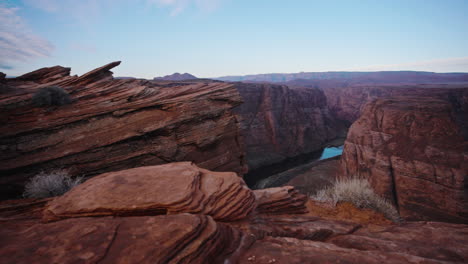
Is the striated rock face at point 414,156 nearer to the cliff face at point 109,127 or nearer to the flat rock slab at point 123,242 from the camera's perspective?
the cliff face at point 109,127

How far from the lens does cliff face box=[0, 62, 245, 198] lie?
938 cm

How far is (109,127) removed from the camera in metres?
10.9

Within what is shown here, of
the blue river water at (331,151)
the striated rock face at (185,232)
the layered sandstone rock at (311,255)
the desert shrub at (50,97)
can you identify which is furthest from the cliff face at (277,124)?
the layered sandstone rock at (311,255)

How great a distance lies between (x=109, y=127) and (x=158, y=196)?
317 inches

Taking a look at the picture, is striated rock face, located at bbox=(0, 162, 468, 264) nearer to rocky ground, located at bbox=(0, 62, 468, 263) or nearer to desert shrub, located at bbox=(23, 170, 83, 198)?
rocky ground, located at bbox=(0, 62, 468, 263)

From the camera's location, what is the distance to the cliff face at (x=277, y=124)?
4275 cm

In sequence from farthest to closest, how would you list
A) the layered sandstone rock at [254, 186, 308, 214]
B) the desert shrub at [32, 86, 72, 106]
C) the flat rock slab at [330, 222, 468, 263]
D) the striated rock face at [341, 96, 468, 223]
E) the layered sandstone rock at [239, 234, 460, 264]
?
the striated rock face at [341, 96, 468, 223] < the desert shrub at [32, 86, 72, 106] < the layered sandstone rock at [254, 186, 308, 214] < the flat rock slab at [330, 222, 468, 263] < the layered sandstone rock at [239, 234, 460, 264]

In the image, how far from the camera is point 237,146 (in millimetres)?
14883

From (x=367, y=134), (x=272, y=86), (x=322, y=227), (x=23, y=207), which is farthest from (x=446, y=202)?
(x=272, y=86)

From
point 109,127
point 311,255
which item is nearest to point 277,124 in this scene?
point 109,127

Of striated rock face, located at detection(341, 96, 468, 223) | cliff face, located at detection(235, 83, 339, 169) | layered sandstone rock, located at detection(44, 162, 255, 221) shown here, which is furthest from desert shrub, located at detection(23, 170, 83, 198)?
cliff face, located at detection(235, 83, 339, 169)

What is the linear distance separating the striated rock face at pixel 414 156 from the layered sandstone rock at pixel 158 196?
65.5 ft

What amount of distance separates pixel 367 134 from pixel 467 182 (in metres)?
9.62

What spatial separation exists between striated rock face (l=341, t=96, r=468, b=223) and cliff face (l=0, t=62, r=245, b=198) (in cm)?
A: 1580
